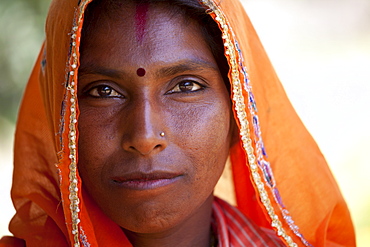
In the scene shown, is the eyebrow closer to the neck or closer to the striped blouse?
the neck

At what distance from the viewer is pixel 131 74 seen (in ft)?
5.81

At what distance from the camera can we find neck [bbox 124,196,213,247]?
201cm

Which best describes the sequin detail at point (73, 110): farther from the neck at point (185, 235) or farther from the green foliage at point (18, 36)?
the green foliage at point (18, 36)

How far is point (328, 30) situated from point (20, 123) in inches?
187

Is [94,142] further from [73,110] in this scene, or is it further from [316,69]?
[316,69]

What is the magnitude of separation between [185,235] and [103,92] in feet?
2.20

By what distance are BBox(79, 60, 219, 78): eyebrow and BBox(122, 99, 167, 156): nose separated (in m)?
0.12

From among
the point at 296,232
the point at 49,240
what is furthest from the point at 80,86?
the point at 296,232

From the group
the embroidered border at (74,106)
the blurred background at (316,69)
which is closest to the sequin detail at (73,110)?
the embroidered border at (74,106)

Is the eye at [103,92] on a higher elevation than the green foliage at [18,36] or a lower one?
lower

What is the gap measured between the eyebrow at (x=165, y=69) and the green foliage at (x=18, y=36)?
3.93 m

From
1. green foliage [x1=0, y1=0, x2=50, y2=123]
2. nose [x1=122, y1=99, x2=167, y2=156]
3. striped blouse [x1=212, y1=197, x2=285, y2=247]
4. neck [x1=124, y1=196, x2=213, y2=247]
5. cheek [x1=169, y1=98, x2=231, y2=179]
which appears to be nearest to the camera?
nose [x1=122, y1=99, x2=167, y2=156]

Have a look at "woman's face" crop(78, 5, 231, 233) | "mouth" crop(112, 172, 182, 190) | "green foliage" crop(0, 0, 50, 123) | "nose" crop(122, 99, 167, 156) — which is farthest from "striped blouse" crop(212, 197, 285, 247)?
"green foliage" crop(0, 0, 50, 123)

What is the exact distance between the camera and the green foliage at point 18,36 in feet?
18.1
